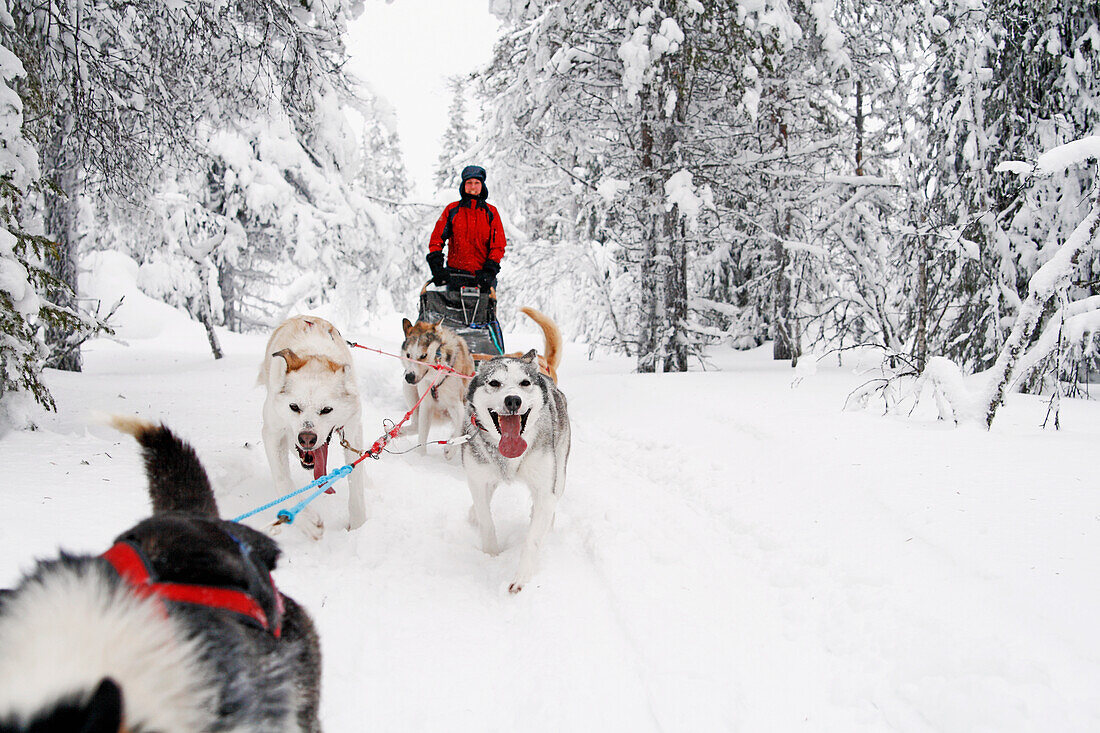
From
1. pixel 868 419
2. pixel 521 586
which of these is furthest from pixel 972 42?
pixel 521 586

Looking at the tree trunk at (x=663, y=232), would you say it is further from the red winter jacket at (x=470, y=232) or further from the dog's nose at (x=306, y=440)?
the dog's nose at (x=306, y=440)

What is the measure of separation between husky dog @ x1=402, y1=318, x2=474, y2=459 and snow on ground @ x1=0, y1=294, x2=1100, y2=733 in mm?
716

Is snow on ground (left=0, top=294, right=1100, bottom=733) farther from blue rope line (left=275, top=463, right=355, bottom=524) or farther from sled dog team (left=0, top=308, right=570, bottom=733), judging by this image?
blue rope line (left=275, top=463, right=355, bottom=524)

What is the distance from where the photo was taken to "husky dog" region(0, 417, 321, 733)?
2.40 feet

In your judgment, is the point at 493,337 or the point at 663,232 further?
the point at 663,232

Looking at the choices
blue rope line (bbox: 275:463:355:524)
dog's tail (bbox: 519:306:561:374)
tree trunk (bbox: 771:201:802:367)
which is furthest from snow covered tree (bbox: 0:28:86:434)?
tree trunk (bbox: 771:201:802:367)

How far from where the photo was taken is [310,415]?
11.0 feet

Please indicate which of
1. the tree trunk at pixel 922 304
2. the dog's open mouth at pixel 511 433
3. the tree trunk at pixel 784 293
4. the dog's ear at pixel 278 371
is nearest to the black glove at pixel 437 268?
the dog's ear at pixel 278 371

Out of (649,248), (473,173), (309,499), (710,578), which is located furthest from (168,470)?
(649,248)

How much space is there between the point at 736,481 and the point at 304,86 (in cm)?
504

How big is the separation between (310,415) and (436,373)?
2292mm

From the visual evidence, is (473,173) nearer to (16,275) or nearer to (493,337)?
(493,337)

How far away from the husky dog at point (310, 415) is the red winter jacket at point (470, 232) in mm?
3266

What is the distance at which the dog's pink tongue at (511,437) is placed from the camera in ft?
10.5
